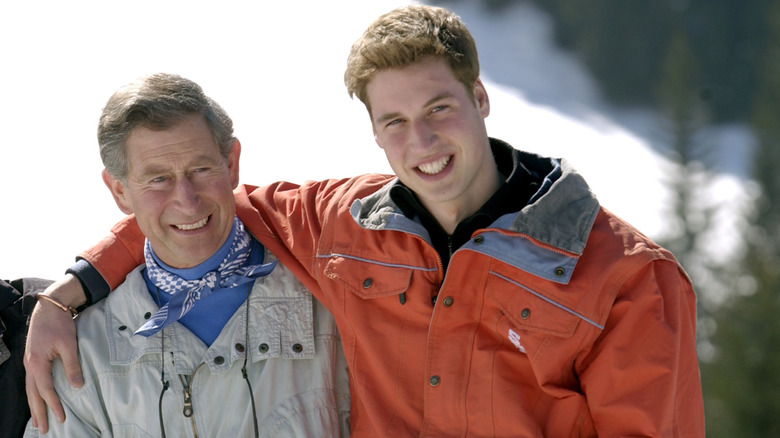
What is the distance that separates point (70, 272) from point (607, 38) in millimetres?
26986

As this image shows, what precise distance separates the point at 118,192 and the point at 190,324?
433 millimetres

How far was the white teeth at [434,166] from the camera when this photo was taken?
241 cm

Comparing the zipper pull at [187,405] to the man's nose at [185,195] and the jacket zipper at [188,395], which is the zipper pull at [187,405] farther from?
the man's nose at [185,195]

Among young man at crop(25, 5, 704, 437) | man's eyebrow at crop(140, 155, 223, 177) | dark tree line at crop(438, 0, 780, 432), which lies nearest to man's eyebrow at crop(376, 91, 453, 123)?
young man at crop(25, 5, 704, 437)

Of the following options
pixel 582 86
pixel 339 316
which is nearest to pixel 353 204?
pixel 339 316

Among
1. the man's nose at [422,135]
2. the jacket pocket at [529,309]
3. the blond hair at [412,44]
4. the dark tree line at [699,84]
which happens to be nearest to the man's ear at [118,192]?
the blond hair at [412,44]

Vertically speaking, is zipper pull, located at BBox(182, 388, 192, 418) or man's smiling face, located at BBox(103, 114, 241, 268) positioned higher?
man's smiling face, located at BBox(103, 114, 241, 268)

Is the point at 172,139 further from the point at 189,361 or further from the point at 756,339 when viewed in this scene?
the point at 756,339

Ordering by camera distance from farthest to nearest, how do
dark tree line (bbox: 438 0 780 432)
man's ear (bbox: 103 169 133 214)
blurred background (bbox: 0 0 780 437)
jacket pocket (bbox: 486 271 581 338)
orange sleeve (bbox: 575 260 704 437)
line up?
1. dark tree line (bbox: 438 0 780 432)
2. blurred background (bbox: 0 0 780 437)
3. man's ear (bbox: 103 169 133 214)
4. jacket pocket (bbox: 486 271 581 338)
5. orange sleeve (bbox: 575 260 704 437)

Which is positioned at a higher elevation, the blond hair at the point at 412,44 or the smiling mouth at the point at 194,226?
the blond hair at the point at 412,44

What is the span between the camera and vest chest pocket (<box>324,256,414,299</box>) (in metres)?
2.43

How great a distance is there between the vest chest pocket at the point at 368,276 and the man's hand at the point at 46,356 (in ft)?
2.38

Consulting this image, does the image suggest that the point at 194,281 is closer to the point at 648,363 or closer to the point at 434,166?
the point at 434,166

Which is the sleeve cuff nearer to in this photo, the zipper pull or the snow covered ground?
the zipper pull
